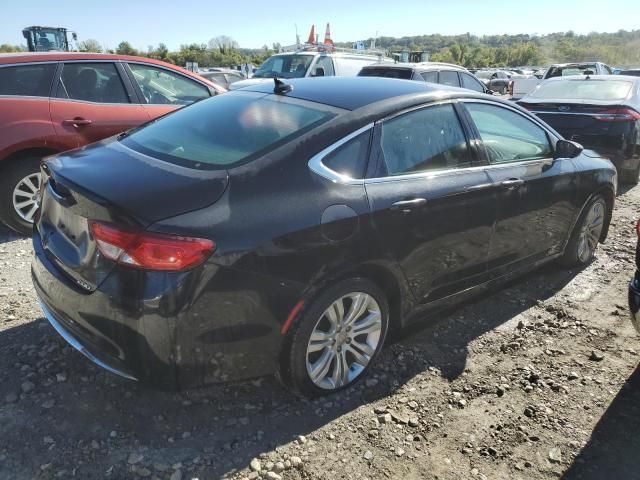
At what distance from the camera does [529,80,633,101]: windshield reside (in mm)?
7633

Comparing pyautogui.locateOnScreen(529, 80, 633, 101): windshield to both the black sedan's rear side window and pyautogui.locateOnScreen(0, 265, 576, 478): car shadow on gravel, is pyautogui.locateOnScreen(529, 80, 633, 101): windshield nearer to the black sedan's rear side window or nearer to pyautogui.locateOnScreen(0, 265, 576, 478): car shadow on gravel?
pyautogui.locateOnScreen(0, 265, 576, 478): car shadow on gravel

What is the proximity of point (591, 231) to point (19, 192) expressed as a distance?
5.20 meters

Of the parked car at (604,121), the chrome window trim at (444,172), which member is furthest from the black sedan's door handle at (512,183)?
the parked car at (604,121)

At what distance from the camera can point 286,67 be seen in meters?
13.0

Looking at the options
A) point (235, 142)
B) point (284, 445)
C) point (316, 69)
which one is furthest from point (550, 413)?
point (316, 69)

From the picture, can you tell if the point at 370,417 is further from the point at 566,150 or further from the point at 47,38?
the point at 47,38

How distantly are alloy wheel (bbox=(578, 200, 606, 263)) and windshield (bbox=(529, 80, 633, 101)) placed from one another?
3602 millimetres

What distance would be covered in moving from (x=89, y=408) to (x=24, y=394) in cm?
38

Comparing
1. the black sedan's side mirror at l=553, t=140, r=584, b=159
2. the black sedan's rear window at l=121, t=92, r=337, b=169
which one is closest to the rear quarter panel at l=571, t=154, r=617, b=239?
the black sedan's side mirror at l=553, t=140, r=584, b=159

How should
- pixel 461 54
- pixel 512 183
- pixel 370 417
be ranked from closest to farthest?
pixel 370 417, pixel 512 183, pixel 461 54

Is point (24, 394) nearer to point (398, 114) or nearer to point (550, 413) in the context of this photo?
point (398, 114)

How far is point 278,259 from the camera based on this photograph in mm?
2373

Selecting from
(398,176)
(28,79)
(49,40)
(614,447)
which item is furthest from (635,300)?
(49,40)

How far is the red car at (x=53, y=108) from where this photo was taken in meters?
4.69
